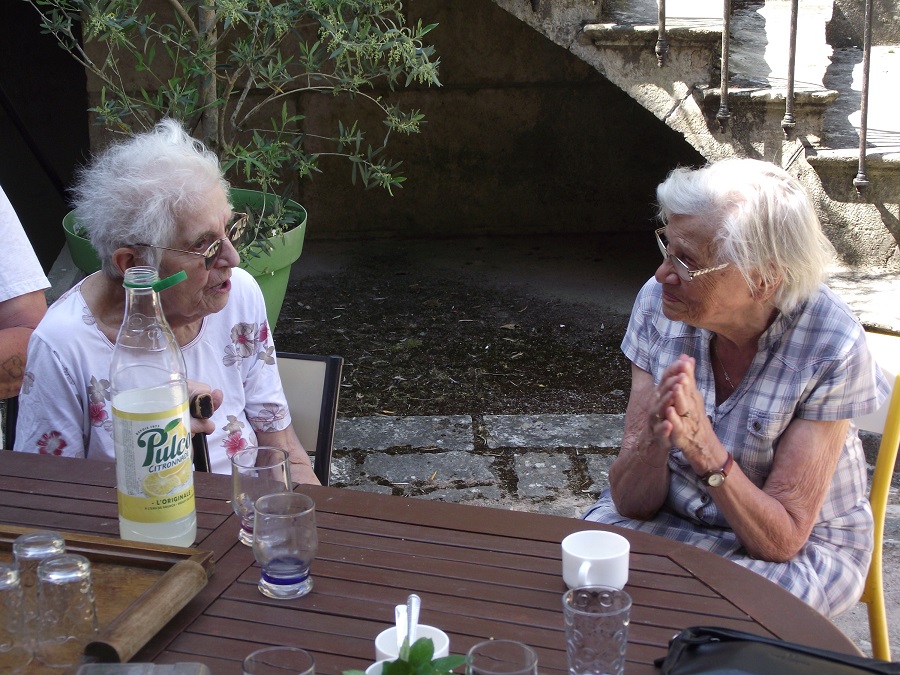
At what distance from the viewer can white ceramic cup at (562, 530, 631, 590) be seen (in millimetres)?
1581

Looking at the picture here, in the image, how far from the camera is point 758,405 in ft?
7.32

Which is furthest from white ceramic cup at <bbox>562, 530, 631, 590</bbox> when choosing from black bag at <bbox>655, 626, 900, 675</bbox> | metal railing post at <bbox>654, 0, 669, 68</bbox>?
metal railing post at <bbox>654, 0, 669, 68</bbox>

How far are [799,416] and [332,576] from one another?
3.72ft

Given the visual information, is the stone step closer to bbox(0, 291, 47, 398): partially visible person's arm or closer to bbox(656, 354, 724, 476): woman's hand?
bbox(0, 291, 47, 398): partially visible person's arm

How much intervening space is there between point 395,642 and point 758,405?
117 centimetres

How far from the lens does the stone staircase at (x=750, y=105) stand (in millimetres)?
4492

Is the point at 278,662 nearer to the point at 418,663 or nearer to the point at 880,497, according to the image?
the point at 418,663

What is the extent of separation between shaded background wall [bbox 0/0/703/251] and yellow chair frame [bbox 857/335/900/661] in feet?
14.4

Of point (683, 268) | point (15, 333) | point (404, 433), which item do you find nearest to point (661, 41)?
point (404, 433)

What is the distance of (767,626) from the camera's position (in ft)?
4.91

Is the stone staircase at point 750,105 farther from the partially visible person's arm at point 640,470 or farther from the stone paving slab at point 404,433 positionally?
the partially visible person's arm at point 640,470

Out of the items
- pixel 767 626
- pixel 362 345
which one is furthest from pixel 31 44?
pixel 767 626

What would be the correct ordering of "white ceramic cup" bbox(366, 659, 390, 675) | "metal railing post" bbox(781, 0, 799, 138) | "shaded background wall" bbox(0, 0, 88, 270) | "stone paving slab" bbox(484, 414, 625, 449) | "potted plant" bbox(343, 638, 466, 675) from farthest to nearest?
"shaded background wall" bbox(0, 0, 88, 270)
"metal railing post" bbox(781, 0, 799, 138)
"stone paving slab" bbox(484, 414, 625, 449)
"white ceramic cup" bbox(366, 659, 390, 675)
"potted plant" bbox(343, 638, 466, 675)

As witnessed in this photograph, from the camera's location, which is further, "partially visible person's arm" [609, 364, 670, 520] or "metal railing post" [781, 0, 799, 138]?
"metal railing post" [781, 0, 799, 138]
